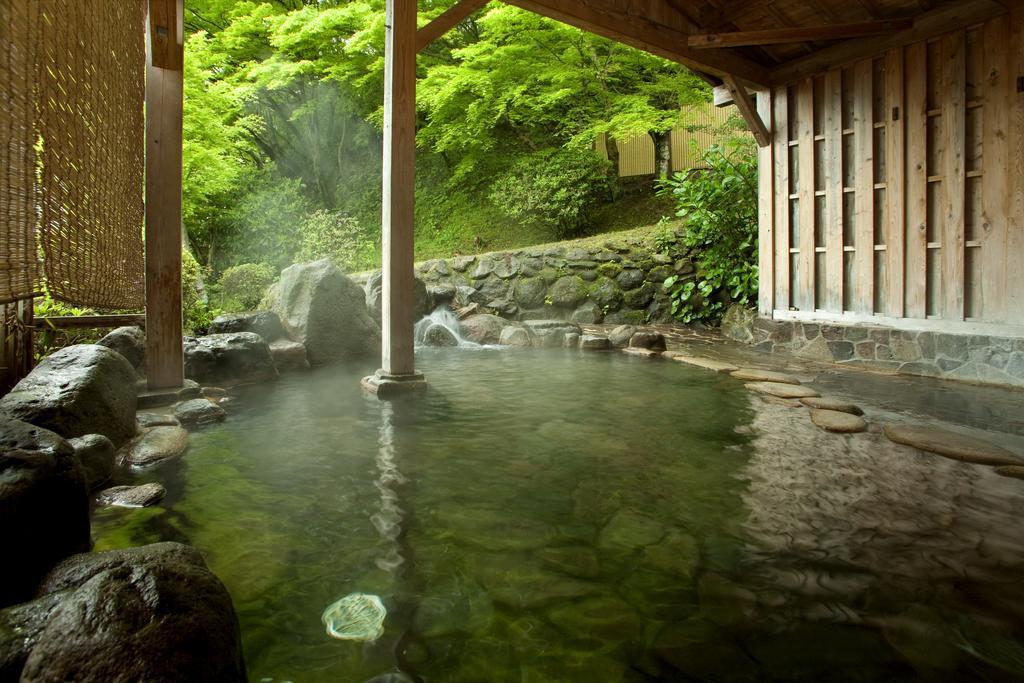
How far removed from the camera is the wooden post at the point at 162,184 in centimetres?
402

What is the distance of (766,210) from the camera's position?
6.92 metres

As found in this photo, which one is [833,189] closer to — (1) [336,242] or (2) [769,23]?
(2) [769,23]

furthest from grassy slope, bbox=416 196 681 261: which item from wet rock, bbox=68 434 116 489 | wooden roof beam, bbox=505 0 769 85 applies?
wet rock, bbox=68 434 116 489

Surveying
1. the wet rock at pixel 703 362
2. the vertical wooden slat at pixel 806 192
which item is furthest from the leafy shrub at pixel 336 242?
the vertical wooden slat at pixel 806 192

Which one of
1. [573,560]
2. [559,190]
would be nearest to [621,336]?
[559,190]

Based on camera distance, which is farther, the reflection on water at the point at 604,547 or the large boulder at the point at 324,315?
the large boulder at the point at 324,315

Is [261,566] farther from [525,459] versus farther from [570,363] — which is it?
[570,363]

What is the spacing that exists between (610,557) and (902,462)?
194 centimetres

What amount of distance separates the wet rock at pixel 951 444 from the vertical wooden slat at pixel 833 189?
118 inches

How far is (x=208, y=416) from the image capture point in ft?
13.0

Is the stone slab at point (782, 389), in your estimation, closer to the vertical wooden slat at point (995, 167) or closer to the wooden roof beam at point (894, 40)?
the vertical wooden slat at point (995, 167)

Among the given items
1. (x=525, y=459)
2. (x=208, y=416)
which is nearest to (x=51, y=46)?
(x=525, y=459)

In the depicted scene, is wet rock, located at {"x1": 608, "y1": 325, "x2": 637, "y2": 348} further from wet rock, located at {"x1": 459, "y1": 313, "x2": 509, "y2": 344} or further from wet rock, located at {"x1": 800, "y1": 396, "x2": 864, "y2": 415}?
wet rock, located at {"x1": 800, "y1": 396, "x2": 864, "y2": 415}

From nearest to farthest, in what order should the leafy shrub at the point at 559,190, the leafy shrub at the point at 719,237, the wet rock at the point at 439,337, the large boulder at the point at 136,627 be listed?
1. the large boulder at the point at 136,627
2. the leafy shrub at the point at 719,237
3. the wet rock at the point at 439,337
4. the leafy shrub at the point at 559,190
